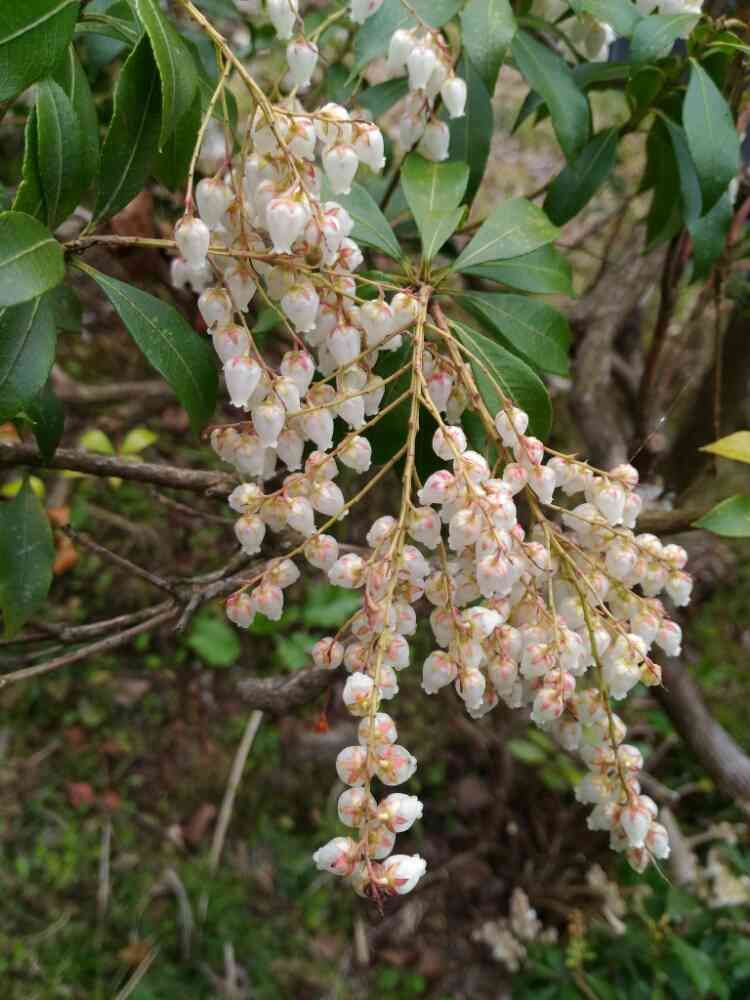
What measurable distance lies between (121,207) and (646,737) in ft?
6.14

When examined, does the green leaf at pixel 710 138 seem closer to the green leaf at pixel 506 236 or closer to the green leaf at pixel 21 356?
the green leaf at pixel 506 236

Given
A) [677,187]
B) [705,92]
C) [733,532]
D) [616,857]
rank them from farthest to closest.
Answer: [616,857] < [677,187] < [705,92] < [733,532]

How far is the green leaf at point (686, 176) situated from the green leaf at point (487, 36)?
0.95 ft

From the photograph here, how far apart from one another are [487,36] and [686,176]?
0.34 metres

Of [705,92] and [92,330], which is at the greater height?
[705,92]

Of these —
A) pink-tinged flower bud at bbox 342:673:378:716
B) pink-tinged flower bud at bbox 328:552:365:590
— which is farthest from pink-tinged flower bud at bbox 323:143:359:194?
pink-tinged flower bud at bbox 342:673:378:716

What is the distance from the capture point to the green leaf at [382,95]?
1.18m

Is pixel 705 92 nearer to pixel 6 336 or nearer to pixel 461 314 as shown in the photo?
pixel 6 336

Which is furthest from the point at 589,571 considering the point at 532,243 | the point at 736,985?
the point at 736,985

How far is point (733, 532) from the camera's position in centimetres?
84

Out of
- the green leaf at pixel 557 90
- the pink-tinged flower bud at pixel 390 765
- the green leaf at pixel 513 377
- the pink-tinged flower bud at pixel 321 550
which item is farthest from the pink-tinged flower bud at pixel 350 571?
the green leaf at pixel 557 90

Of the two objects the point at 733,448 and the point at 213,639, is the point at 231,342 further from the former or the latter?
the point at 213,639

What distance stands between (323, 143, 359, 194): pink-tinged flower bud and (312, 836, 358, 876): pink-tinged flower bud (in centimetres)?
54

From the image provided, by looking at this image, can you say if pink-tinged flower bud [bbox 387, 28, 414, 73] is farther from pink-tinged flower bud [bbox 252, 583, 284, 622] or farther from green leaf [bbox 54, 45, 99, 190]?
pink-tinged flower bud [bbox 252, 583, 284, 622]
